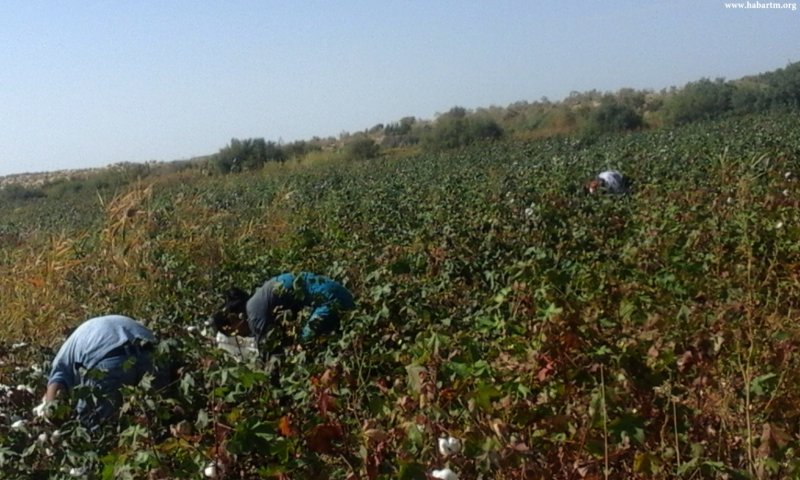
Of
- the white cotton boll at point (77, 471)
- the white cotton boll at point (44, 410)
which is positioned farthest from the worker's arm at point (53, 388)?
the white cotton boll at point (77, 471)

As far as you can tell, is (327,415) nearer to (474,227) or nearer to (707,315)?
(707,315)

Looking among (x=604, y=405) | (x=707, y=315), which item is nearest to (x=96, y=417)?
(x=604, y=405)

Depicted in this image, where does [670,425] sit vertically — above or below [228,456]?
below

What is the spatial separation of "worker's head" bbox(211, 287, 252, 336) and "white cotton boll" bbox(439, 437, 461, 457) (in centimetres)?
197

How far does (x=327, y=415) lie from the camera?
2535mm

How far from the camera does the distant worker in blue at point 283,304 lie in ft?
A: 12.7

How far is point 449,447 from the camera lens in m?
2.28

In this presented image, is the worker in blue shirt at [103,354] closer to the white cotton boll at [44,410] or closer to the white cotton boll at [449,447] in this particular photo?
the white cotton boll at [44,410]

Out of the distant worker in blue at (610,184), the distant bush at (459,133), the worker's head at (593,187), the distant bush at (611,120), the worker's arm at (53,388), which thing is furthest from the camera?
the distant bush at (459,133)

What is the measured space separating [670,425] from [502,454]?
82cm

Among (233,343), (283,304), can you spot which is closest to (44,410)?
(233,343)

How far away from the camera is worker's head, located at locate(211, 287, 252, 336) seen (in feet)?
14.9

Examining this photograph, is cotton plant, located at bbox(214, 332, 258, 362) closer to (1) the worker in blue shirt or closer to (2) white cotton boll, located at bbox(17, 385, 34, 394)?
(1) the worker in blue shirt

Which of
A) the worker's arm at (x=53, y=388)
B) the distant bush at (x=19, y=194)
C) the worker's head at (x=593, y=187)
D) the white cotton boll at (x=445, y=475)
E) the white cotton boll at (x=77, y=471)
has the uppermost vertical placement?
the white cotton boll at (x=445, y=475)
